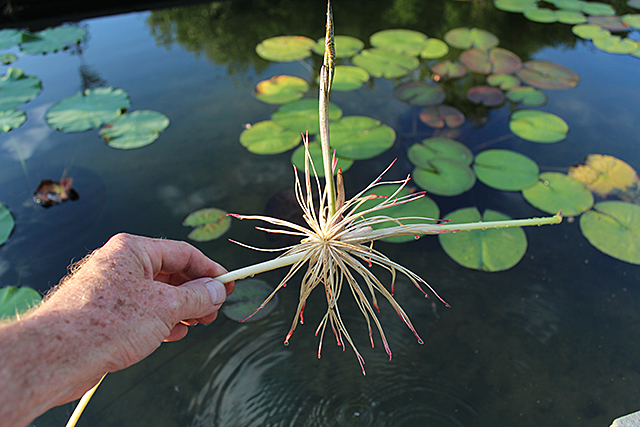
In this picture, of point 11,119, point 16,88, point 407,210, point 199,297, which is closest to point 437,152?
point 407,210

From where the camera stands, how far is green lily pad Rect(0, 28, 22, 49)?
5.52m

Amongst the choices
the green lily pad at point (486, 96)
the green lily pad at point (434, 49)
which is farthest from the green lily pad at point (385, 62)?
the green lily pad at point (486, 96)

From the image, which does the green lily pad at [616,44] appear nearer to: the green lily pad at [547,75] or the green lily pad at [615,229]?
the green lily pad at [547,75]

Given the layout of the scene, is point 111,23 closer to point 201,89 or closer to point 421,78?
point 201,89

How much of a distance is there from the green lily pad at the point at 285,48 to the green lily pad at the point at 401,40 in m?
1.03

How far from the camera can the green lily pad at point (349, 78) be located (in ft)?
15.8

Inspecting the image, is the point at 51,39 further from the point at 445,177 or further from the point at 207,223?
the point at 445,177

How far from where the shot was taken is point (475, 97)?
186 inches

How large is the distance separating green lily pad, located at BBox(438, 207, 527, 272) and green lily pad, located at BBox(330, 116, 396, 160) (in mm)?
1132

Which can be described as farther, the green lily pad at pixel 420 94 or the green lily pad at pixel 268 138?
the green lily pad at pixel 420 94

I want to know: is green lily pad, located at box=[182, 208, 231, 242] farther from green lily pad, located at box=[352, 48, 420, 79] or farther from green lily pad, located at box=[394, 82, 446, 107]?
green lily pad, located at box=[352, 48, 420, 79]

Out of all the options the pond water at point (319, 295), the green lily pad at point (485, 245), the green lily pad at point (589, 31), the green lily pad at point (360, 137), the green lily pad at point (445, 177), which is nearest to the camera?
the pond water at point (319, 295)

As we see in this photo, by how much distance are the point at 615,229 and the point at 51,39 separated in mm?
7772

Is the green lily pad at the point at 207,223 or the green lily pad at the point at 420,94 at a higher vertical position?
the green lily pad at the point at 420,94
